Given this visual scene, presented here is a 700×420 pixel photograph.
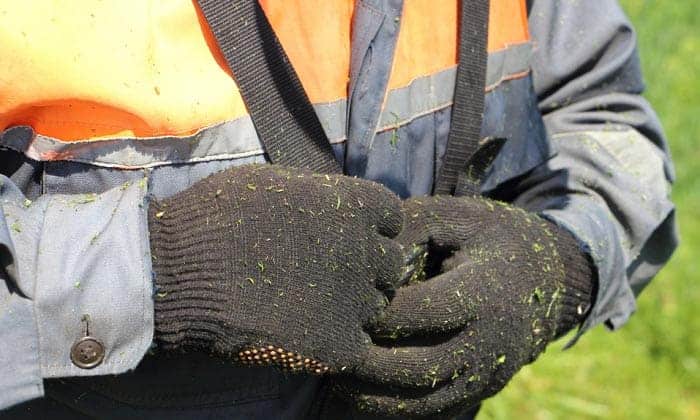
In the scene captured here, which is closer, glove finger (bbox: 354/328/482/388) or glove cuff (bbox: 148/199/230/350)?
glove cuff (bbox: 148/199/230/350)

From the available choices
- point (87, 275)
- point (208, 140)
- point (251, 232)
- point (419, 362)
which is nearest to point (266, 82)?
point (208, 140)

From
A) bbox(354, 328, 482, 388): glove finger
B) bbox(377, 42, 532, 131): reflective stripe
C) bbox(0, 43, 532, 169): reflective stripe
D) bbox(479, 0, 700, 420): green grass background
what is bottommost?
bbox(479, 0, 700, 420): green grass background

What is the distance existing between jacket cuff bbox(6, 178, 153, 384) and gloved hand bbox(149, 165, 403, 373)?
3cm

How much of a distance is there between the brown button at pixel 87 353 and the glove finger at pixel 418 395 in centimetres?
38

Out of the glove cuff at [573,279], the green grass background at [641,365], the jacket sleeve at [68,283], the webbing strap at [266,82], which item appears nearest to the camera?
the jacket sleeve at [68,283]

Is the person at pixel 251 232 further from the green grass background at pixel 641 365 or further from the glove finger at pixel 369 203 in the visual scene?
the green grass background at pixel 641 365

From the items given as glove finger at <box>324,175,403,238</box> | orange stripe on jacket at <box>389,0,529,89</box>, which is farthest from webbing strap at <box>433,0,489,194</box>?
glove finger at <box>324,175,403,238</box>

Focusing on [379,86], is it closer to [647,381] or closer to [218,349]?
[218,349]

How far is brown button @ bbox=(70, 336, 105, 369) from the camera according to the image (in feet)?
4.08

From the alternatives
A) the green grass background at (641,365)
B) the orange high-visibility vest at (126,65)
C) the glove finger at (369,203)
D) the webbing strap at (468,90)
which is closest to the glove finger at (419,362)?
the glove finger at (369,203)

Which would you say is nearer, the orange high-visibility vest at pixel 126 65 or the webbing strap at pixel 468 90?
the orange high-visibility vest at pixel 126 65

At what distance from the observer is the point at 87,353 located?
49.1 inches

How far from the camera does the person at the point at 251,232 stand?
4.10 feet

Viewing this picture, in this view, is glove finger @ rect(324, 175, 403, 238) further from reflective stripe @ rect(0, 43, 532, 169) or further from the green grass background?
the green grass background
